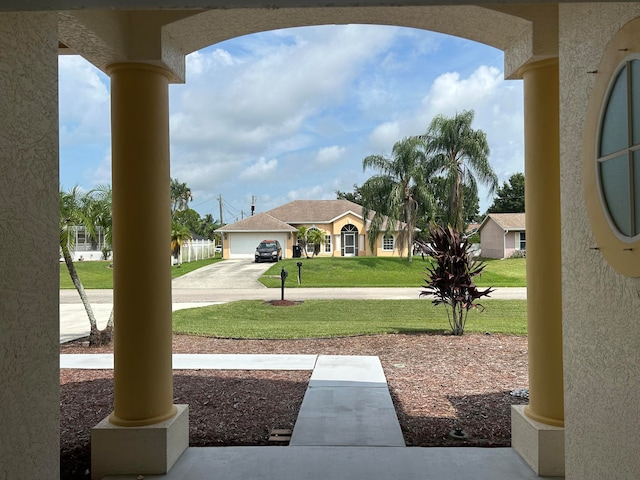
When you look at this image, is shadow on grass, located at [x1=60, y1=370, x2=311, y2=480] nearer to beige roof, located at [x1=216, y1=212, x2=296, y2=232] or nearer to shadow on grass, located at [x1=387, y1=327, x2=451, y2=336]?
shadow on grass, located at [x1=387, y1=327, x2=451, y2=336]

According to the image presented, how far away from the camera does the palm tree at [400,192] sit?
3175 centimetres

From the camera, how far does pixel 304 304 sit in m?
17.4

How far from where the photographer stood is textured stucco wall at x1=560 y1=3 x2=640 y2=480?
252 centimetres

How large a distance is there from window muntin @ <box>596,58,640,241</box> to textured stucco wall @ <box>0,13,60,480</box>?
3002 millimetres

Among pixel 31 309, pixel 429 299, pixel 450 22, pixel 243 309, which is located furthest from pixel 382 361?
pixel 429 299

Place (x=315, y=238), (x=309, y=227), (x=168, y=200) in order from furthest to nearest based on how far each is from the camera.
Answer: (x=309, y=227), (x=315, y=238), (x=168, y=200)

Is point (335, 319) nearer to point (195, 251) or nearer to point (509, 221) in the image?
point (509, 221)

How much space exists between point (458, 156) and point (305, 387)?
2717 cm

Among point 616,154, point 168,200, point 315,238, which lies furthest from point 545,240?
point 315,238

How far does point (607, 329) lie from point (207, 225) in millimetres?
76441

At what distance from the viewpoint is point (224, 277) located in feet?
94.0

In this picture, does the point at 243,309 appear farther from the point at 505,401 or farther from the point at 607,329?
the point at 607,329

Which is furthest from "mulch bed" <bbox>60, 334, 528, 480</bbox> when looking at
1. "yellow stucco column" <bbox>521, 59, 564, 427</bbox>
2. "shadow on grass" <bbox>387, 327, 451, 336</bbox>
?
"yellow stucco column" <bbox>521, 59, 564, 427</bbox>

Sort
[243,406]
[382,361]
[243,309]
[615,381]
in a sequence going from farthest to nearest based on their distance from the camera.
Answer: [243,309]
[382,361]
[243,406]
[615,381]
